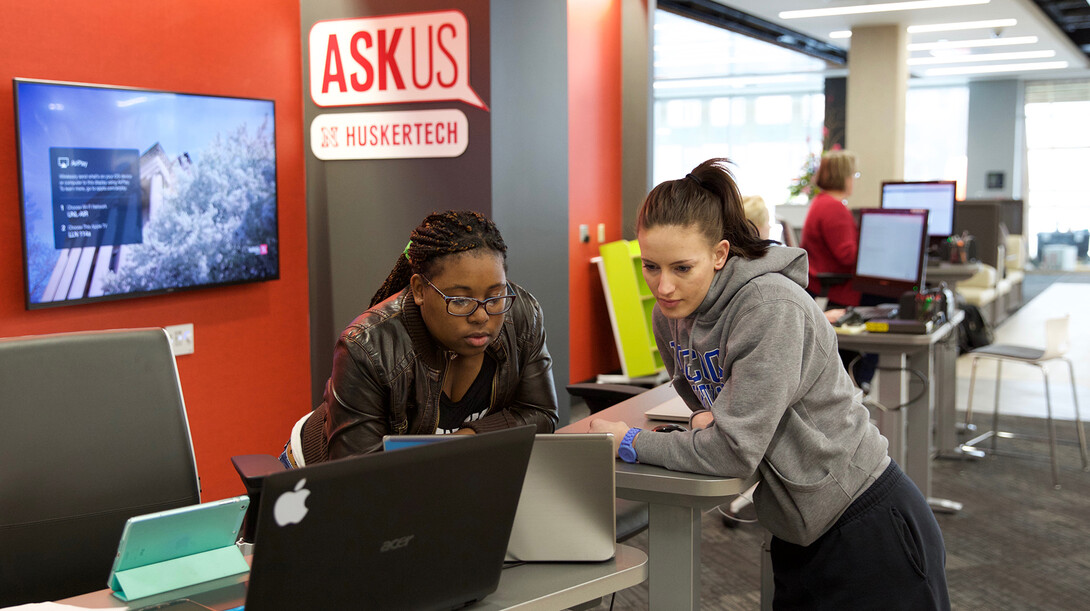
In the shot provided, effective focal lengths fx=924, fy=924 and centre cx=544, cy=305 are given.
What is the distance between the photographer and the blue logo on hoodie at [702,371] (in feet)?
6.15

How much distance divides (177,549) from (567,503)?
0.59 metres

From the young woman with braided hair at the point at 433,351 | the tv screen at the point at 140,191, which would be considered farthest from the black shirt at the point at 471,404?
the tv screen at the point at 140,191

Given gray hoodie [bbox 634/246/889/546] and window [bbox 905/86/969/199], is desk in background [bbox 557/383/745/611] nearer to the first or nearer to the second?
gray hoodie [bbox 634/246/889/546]

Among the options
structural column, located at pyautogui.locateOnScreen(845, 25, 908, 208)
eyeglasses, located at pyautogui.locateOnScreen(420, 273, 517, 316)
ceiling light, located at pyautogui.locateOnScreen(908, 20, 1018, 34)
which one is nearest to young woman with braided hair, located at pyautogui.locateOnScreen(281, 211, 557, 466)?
eyeglasses, located at pyautogui.locateOnScreen(420, 273, 517, 316)

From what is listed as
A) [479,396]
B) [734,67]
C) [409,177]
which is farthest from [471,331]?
[734,67]

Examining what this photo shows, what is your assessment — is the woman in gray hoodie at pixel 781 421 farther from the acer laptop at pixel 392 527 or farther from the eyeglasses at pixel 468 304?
the acer laptop at pixel 392 527

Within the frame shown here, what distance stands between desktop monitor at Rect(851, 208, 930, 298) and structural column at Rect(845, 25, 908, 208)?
575 centimetres

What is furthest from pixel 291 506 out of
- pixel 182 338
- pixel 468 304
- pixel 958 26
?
pixel 958 26

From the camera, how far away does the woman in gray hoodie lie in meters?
1.70

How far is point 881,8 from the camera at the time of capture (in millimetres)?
8898

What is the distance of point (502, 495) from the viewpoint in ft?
4.13

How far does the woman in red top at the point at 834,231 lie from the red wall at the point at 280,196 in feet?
8.37

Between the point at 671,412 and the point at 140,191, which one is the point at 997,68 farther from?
the point at 671,412

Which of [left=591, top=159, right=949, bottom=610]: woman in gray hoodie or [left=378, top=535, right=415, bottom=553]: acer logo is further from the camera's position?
[left=591, top=159, right=949, bottom=610]: woman in gray hoodie
